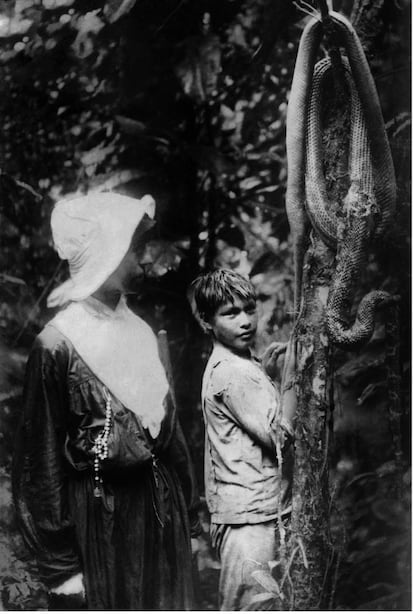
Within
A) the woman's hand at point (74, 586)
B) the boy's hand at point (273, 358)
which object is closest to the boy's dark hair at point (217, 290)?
the boy's hand at point (273, 358)

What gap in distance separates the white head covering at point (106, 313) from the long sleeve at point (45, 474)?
136mm

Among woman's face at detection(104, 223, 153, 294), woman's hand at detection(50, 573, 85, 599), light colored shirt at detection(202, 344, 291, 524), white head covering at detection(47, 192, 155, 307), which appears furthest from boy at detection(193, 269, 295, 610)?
woman's hand at detection(50, 573, 85, 599)

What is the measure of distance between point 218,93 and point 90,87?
0.45m

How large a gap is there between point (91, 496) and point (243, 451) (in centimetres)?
53

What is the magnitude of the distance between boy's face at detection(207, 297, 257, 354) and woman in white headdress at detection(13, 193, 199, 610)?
9.1 inches

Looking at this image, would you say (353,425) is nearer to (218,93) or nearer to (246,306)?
(246,306)

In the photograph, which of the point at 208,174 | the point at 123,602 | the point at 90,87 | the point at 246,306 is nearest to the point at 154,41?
the point at 90,87

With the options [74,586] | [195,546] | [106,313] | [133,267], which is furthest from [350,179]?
[74,586]

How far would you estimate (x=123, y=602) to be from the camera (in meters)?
2.79

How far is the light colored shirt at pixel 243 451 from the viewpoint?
2801 millimetres

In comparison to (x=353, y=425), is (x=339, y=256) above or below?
above

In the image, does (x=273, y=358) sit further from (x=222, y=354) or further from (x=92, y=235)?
(x=92, y=235)

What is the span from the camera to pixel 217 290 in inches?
113

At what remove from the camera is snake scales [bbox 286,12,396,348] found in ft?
9.37
